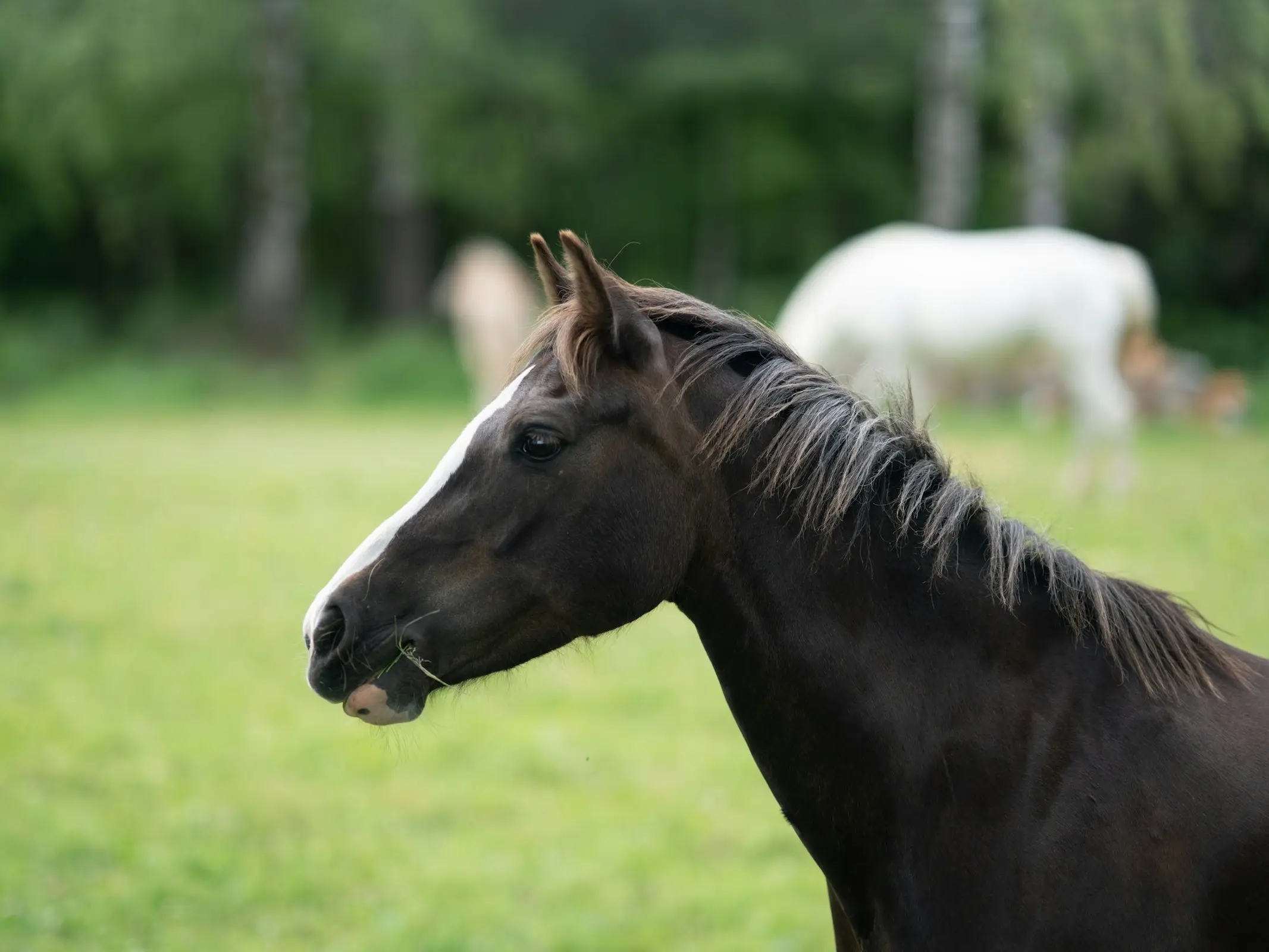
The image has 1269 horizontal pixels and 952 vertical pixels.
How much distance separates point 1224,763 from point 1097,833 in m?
0.25

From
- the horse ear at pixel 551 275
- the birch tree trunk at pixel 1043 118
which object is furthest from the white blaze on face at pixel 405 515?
the birch tree trunk at pixel 1043 118

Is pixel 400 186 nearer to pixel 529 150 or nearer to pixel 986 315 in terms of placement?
pixel 529 150

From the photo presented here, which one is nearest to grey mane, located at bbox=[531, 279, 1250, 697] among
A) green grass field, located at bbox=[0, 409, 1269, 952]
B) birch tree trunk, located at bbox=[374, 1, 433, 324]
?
green grass field, located at bbox=[0, 409, 1269, 952]

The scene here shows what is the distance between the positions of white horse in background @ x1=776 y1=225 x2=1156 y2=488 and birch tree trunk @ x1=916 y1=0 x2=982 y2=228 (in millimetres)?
6236

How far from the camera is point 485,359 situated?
17734 millimetres

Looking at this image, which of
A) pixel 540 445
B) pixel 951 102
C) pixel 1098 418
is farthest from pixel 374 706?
pixel 951 102

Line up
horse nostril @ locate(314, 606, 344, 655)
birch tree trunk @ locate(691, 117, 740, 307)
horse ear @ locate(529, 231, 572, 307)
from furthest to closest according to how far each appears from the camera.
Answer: birch tree trunk @ locate(691, 117, 740, 307)
horse ear @ locate(529, 231, 572, 307)
horse nostril @ locate(314, 606, 344, 655)

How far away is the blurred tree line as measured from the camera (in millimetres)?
19141

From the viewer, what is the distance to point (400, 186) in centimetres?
2358

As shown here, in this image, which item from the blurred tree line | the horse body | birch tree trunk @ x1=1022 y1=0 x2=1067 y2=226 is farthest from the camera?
the blurred tree line

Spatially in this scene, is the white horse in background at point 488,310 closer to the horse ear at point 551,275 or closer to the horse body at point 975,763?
the horse ear at point 551,275

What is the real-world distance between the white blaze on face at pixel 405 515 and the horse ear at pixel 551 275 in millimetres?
278

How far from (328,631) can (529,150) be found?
955 inches

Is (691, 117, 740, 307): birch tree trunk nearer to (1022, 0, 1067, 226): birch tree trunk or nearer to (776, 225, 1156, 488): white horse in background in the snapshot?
(1022, 0, 1067, 226): birch tree trunk
